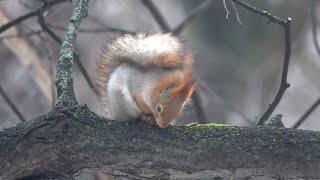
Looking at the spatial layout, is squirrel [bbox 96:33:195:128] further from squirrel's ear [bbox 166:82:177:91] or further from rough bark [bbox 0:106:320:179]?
rough bark [bbox 0:106:320:179]

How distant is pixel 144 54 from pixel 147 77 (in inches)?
4.4

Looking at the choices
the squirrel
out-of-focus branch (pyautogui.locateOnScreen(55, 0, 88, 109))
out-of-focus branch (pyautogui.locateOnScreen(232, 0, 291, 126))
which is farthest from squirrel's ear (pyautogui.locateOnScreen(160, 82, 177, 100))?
out-of-focus branch (pyautogui.locateOnScreen(55, 0, 88, 109))

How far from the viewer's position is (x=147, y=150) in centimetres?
248

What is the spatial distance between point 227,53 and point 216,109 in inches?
34.3

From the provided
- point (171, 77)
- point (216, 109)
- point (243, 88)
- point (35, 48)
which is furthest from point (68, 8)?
point (171, 77)

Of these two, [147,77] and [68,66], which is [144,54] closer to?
[147,77]

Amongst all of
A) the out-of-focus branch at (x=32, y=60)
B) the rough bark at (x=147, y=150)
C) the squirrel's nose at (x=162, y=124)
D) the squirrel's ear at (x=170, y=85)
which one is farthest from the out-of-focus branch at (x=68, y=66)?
the out-of-focus branch at (x=32, y=60)

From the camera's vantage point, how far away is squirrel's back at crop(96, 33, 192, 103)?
3.16 m

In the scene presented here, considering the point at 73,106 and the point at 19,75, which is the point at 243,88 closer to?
the point at 19,75

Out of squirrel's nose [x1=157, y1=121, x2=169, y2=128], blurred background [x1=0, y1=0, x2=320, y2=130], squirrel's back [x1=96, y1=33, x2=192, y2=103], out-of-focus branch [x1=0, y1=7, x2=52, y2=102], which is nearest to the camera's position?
squirrel's nose [x1=157, y1=121, x2=169, y2=128]

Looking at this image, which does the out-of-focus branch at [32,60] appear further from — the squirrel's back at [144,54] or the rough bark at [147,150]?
the rough bark at [147,150]

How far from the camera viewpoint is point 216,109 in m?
6.78

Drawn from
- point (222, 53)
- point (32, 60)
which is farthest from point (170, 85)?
point (222, 53)

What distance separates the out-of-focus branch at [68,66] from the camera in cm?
246
